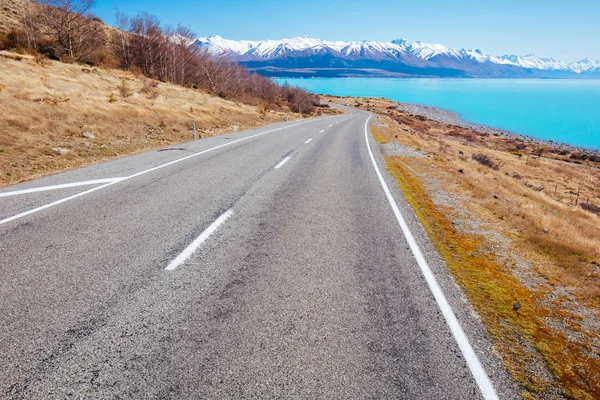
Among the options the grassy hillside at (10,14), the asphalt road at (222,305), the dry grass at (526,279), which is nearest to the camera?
the asphalt road at (222,305)

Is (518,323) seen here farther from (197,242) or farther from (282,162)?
(282,162)

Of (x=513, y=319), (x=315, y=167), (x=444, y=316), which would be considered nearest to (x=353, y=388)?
(x=444, y=316)

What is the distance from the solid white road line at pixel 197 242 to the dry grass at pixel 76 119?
650 centimetres

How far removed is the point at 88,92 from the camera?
22219 mm

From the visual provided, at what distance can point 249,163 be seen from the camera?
1191 cm

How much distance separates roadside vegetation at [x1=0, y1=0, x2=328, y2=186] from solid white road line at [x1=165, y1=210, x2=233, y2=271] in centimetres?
655

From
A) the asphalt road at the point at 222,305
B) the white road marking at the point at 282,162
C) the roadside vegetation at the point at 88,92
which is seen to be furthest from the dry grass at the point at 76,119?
the white road marking at the point at 282,162

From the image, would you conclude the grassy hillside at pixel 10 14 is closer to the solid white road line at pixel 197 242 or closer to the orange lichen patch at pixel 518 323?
the solid white road line at pixel 197 242

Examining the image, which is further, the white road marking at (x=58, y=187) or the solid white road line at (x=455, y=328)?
the white road marking at (x=58, y=187)

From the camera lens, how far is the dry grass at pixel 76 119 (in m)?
11.8

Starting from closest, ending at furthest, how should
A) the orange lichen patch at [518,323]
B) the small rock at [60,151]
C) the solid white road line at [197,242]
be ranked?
1. the orange lichen patch at [518,323]
2. the solid white road line at [197,242]
3. the small rock at [60,151]

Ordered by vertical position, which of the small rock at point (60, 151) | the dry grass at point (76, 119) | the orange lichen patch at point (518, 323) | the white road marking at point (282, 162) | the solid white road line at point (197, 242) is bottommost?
the orange lichen patch at point (518, 323)

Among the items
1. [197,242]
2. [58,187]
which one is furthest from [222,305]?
[58,187]

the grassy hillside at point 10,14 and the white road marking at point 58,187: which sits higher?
the grassy hillside at point 10,14
